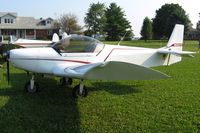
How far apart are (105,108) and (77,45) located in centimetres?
215

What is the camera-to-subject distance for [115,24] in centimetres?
7112

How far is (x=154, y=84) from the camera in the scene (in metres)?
9.02

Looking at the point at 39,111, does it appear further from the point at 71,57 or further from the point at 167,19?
the point at 167,19

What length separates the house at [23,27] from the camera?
62.8 metres

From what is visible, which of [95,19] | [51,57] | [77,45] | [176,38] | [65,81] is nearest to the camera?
[51,57]

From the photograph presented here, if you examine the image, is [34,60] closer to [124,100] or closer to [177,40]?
[124,100]

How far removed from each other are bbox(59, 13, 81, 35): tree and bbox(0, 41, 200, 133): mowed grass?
61011 mm

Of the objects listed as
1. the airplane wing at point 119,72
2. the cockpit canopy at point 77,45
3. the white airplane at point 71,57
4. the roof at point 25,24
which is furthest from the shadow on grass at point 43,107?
the roof at point 25,24

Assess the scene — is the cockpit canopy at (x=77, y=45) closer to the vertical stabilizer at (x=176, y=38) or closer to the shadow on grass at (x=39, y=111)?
the shadow on grass at (x=39, y=111)

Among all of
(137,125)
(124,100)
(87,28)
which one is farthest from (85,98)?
(87,28)

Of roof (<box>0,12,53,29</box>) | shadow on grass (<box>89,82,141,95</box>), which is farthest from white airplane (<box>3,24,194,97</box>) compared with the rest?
roof (<box>0,12,53,29</box>)

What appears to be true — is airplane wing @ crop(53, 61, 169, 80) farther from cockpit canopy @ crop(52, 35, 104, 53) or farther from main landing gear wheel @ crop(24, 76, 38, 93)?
main landing gear wheel @ crop(24, 76, 38, 93)

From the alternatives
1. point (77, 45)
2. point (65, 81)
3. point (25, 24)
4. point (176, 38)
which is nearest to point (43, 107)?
point (77, 45)

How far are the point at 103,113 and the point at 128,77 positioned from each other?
89cm
